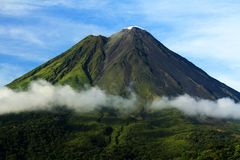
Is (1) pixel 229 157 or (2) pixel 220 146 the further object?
(2) pixel 220 146

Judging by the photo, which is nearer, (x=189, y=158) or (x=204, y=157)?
(x=204, y=157)

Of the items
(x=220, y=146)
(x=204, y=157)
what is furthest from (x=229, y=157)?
(x=220, y=146)

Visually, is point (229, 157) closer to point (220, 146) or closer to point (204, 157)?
point (204, 157)

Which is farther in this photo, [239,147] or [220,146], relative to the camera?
[220,146]
